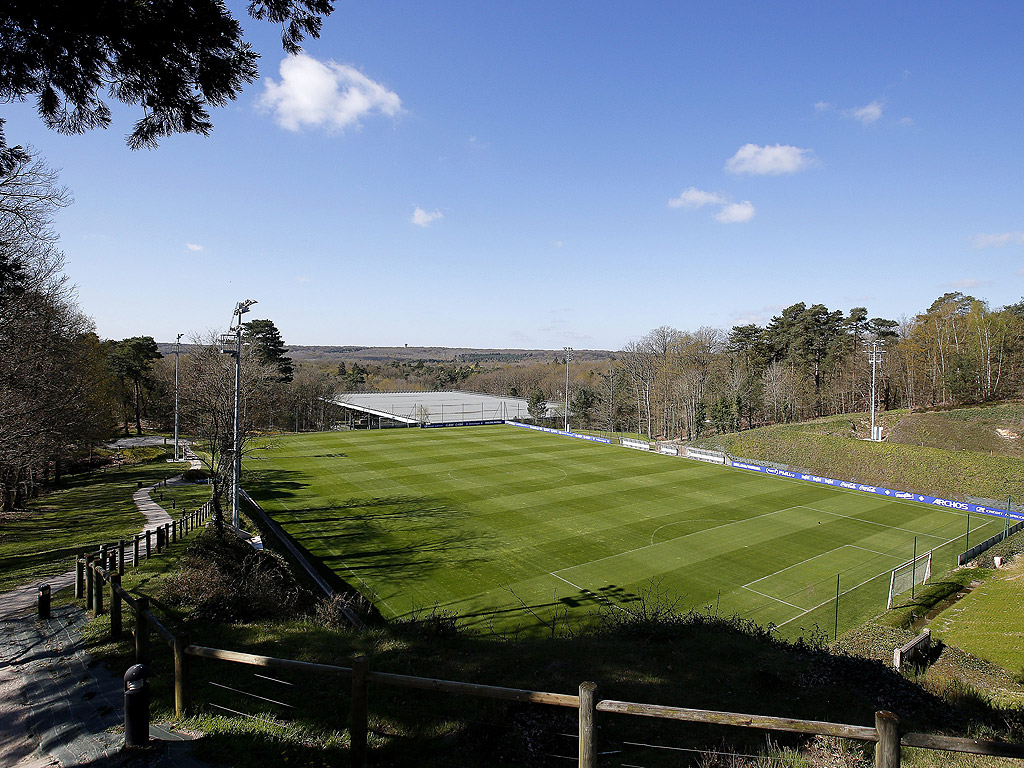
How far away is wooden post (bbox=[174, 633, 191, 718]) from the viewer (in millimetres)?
5844

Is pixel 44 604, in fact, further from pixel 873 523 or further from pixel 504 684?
pixel 873 523

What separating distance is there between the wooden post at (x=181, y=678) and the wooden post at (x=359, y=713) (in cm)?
239

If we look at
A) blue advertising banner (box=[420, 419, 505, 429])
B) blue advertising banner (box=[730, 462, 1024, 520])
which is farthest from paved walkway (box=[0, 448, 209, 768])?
blue advertising banner (box=[420, 419, 505, 429])

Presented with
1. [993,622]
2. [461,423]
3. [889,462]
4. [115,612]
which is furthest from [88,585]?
[461,423]

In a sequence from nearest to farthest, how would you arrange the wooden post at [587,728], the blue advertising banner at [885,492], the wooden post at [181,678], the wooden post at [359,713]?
1. the wooden post at [587,728]
2. the wooden post at [359,713]
3. the wooden post at [181,678]
4. the blue advertising banner at [885,492]

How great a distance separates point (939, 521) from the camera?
30.3m

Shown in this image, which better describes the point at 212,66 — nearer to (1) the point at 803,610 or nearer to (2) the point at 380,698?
(2) the point at 380,698

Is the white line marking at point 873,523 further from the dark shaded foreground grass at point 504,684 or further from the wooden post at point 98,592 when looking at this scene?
the wooden post at point 98,592

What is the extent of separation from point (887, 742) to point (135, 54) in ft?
31.7

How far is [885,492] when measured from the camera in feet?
119

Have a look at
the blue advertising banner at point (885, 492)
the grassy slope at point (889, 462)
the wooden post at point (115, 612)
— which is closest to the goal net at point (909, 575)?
the blue advertising banner at point (885, 492)

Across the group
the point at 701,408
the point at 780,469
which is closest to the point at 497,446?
the point at 780,469

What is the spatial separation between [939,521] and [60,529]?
42.0 m

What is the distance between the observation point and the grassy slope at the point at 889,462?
114 feet
